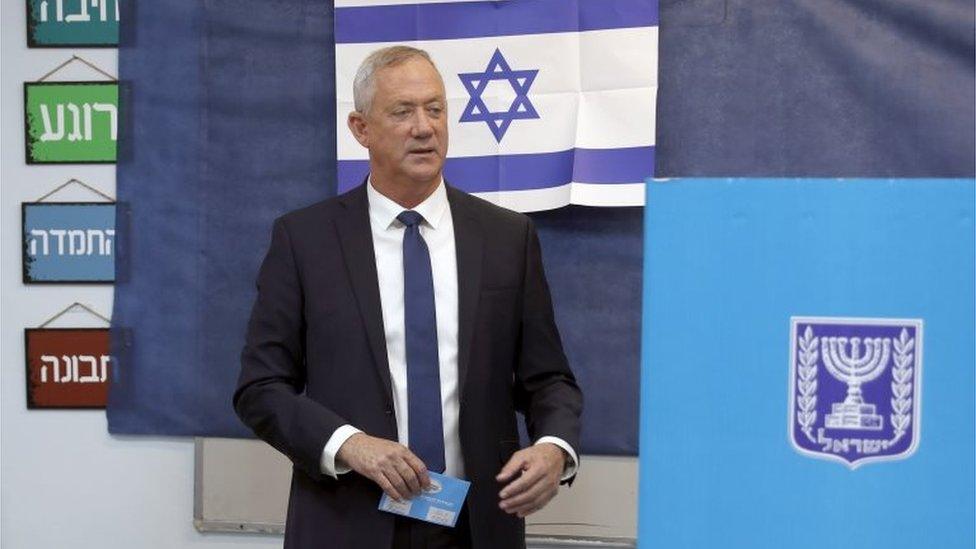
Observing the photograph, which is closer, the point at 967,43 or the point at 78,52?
the point at 967,43

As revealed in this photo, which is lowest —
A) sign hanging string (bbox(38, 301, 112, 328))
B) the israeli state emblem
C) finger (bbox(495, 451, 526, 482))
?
finger (bbox(495, 451, 526, 482))

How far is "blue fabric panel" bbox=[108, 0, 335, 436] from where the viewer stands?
267cm

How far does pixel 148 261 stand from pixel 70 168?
1.03 ft

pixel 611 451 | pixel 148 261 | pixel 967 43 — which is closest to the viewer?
pixel 967 43

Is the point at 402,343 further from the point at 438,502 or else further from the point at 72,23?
the point at 72,23

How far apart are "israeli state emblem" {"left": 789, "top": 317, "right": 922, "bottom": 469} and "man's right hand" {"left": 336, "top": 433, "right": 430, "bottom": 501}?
2.47 feet

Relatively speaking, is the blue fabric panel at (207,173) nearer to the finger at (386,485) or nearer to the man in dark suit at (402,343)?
the man in dark suit at (402,343)

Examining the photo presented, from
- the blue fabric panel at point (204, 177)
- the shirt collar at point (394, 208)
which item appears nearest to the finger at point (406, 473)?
the shirt collar at point (394, 208)

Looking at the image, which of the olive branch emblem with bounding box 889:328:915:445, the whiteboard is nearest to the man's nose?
the olive branch emblem with bounding box 889:328:915:445

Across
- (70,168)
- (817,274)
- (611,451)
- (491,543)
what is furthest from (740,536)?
(70,168)

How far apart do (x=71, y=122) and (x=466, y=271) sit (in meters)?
1.54

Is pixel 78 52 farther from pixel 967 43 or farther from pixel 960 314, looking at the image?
pixel 960 314

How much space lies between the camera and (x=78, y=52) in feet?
9.08

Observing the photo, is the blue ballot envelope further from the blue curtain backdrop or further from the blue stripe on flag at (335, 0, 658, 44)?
the blue stripe on flag at (335, 0, 658, 44)
